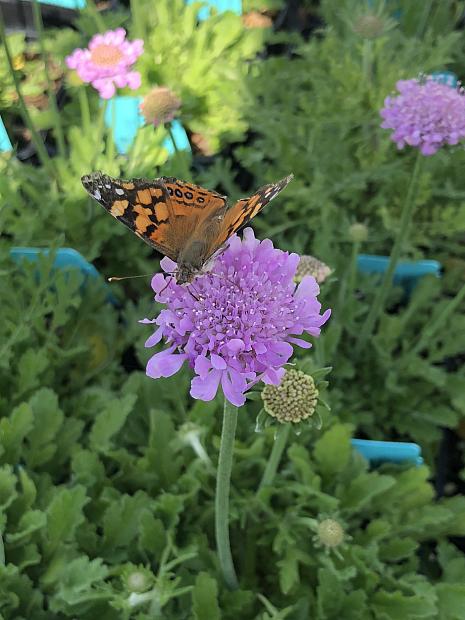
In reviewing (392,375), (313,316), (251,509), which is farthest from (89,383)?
(313,316)

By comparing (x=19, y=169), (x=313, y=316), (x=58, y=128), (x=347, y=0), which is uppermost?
(x=347, y=0)

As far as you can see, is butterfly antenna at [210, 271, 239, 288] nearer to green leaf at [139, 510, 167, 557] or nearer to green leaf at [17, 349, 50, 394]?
green leaf at [139, 510, 167, 557]

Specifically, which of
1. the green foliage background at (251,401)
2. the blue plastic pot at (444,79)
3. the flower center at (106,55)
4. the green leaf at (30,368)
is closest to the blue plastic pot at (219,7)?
the green foliage background at (251,401)

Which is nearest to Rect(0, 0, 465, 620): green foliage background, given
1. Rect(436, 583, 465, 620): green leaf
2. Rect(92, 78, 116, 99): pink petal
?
Rect(436, 583, 465, 620): green leaf

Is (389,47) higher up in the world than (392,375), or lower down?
higher up

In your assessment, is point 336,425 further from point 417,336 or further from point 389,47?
point 389,47

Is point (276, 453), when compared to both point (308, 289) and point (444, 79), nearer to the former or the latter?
point (308, 289)

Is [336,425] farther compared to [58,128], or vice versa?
[58,128]

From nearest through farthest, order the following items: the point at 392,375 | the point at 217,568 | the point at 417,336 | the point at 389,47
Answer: the point at 217,568 → the point at 392,375 → the point at 417,336 → the point at 389,47

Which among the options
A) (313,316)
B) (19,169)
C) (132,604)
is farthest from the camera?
(19,169)
